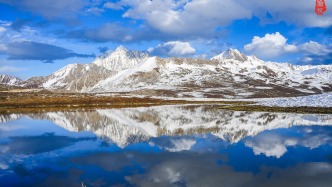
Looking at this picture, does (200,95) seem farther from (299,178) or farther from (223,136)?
(299,178)

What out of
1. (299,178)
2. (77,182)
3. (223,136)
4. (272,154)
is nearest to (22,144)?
(77,182)

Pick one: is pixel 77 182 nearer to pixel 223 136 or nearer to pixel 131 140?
pixel 131 140

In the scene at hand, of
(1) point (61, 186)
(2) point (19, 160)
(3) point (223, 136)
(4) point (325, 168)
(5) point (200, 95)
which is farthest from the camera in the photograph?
(5) point (200, 95)

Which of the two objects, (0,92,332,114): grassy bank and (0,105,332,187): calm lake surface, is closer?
(0,105,332,187): calm lake surface

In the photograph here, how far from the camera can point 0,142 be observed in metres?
35.4

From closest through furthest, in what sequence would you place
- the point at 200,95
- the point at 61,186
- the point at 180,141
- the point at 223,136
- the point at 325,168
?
the point at 61,186, the point at 325,168, the point at 180,141, the point at 223,136, the point at 200,95

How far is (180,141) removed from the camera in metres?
33.5

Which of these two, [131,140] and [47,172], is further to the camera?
[131,140]

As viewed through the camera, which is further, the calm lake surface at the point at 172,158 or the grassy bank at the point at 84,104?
the grassy bank at the point at 84,104

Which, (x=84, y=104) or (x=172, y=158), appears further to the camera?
(x=84, y=104)

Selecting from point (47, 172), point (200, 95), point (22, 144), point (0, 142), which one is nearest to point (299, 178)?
point (47, 172)

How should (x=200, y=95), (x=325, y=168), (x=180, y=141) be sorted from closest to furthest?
(x=325, y=168)
(x=180, y=141)
(x=200, y=95)

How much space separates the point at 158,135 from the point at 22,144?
1332 cm

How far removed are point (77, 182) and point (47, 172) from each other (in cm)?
349
